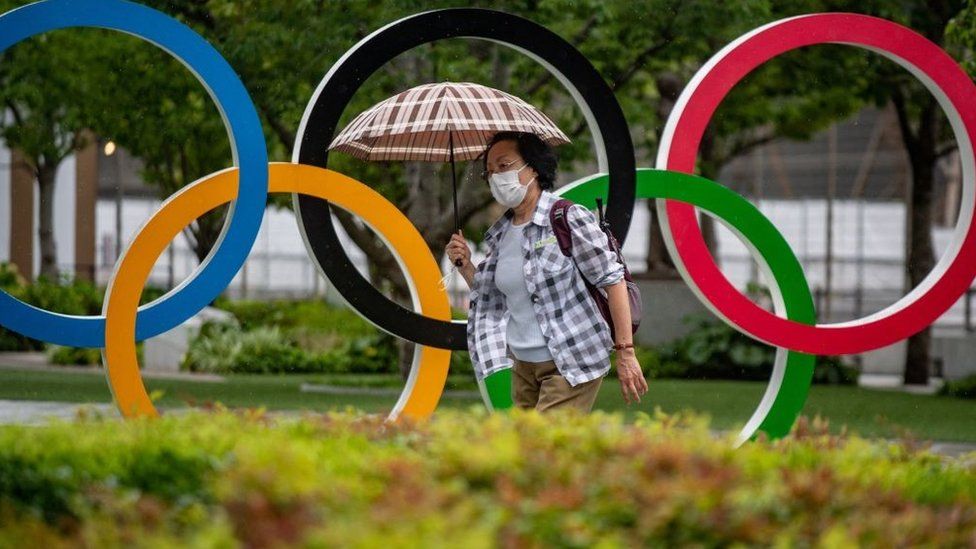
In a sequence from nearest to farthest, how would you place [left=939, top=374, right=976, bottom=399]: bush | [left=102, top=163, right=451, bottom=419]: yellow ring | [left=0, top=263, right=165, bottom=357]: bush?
[left=102, top=163, right=451, bottom=419]: yellow ring < [left=939, top=374, right=976, bottom=399]: bush < [left=0, top=263, right=165, bottom=357]: bush

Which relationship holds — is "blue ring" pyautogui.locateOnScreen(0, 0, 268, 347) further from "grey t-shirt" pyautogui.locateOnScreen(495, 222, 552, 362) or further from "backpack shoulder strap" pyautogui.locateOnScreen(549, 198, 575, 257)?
"backpack shoulder strap" pyautogui.locateOnScreen(549, 198, 575, 257)

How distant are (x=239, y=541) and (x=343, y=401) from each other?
11582 millimetres

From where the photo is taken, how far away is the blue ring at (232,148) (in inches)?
308

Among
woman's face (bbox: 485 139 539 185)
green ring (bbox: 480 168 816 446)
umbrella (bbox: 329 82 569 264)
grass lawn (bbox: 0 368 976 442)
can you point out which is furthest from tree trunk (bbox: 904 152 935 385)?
woman's face (bbox: 485 139 539 185)

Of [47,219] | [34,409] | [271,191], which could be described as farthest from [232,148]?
[47,219]

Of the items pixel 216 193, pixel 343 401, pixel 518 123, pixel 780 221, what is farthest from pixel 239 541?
pixel 780 221

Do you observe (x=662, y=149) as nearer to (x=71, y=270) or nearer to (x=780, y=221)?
(x=71, y=270)

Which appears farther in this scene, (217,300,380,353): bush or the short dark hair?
(217,300,380,353): bush

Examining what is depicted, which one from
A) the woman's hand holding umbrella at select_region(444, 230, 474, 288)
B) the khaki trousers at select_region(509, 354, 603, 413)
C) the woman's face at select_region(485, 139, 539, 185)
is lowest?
the khaki trousers at select_region(509, 354, 603, 413)

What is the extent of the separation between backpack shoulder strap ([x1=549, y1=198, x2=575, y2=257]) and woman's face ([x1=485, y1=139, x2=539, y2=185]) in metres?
0.21

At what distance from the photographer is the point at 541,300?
649 centimetres

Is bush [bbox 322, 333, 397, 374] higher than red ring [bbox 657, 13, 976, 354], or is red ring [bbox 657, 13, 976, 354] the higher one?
red ring [bbox 657, 13, 976, 354]

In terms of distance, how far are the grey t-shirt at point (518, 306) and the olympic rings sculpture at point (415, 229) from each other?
123 centimetres

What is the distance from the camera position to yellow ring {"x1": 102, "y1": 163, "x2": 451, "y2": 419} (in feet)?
25.6
